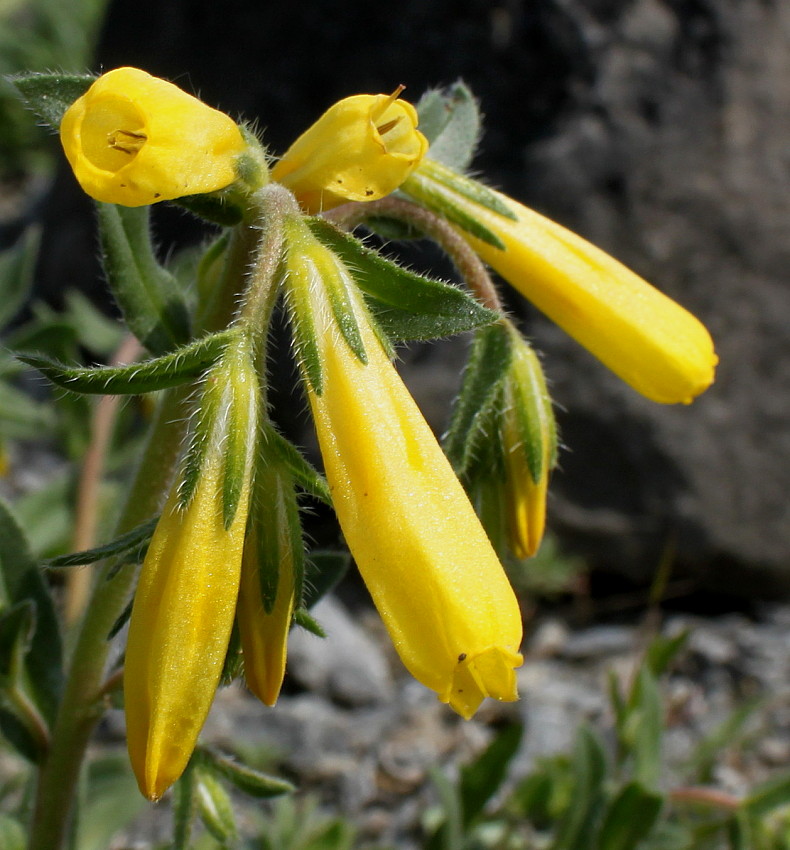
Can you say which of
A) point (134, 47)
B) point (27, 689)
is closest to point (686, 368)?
point (27, 689)

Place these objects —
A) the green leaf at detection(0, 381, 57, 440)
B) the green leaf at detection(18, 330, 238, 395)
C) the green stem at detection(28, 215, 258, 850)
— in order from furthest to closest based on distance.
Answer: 1. the green leaf at detection(0, 381, 57, 440)
2. the green stem at detection(28, 215, 258, 850)
3. the green leaf at detection(18, 330, 238, 395)

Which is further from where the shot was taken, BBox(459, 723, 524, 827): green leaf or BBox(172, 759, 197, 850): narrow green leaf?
BBox(459, 723, 524, 827): green leaf

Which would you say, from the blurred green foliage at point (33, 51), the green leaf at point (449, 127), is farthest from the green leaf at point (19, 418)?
the blurred green foliage at point (33, 51)

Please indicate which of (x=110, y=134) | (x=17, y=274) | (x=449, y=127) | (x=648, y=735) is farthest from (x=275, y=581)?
(x=17, y=274)

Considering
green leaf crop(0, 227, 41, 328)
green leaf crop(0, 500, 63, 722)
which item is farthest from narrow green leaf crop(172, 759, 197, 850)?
green leaf crop(0, 227, 41, 328)

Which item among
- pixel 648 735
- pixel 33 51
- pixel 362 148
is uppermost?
pixel 362 148

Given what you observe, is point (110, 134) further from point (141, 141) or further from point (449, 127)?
point (449, 127)

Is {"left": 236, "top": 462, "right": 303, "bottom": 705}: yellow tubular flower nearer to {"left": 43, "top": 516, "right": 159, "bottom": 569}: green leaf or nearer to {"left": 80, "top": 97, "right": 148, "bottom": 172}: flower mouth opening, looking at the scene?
{"left": 43, "top": 516, "right": 159, "bottom": 569}: green leaf
